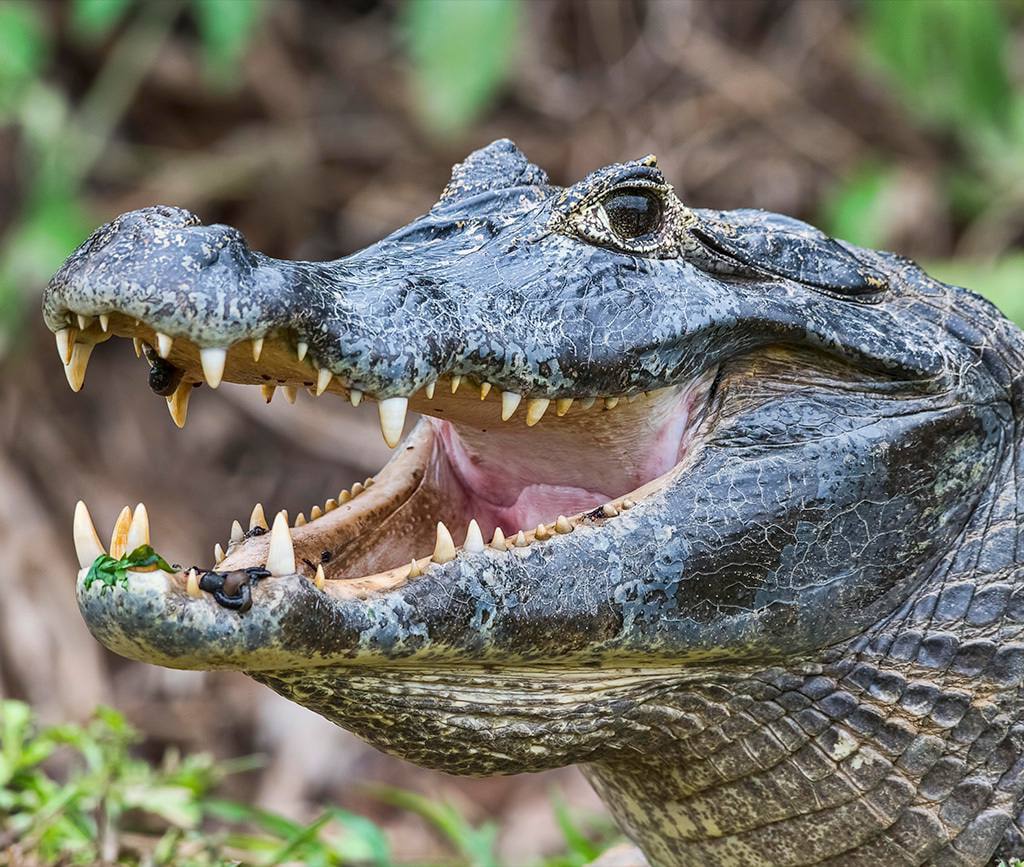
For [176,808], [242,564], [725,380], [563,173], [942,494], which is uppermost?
[563,173]

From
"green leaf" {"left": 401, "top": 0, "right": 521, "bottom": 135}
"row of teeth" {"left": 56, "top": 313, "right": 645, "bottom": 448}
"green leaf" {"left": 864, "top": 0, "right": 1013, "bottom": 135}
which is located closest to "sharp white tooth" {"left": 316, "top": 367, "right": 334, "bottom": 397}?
"row of teeth" {"left": 56, "top": 313, "right": 645, "bottom": 448}

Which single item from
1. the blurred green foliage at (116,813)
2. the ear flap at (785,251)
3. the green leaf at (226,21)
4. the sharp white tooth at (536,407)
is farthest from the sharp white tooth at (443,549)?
the green leaf at (226,21)

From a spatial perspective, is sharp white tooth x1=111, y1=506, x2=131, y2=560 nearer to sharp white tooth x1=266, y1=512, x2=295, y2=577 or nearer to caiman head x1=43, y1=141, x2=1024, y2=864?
caiman head x1=43, y1=141, x2=1024, y2=864

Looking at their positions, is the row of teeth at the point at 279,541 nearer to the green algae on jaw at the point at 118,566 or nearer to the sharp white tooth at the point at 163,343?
the green algae on jaw at the point at 118,566

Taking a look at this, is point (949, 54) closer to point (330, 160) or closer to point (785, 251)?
point (330, 160)

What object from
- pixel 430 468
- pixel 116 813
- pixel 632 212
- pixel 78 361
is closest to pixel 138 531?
pixel 78 361

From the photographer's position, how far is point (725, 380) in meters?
2.54

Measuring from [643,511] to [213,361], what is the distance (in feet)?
2.61

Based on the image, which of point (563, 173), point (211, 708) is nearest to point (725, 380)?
point (211, 708)

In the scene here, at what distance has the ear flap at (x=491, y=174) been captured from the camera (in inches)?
109

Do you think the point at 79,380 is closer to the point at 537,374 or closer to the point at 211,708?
the point at 537,374

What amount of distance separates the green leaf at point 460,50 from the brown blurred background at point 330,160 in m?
0.01

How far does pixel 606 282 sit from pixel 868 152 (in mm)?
6300

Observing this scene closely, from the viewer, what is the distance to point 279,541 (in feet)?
6.47
